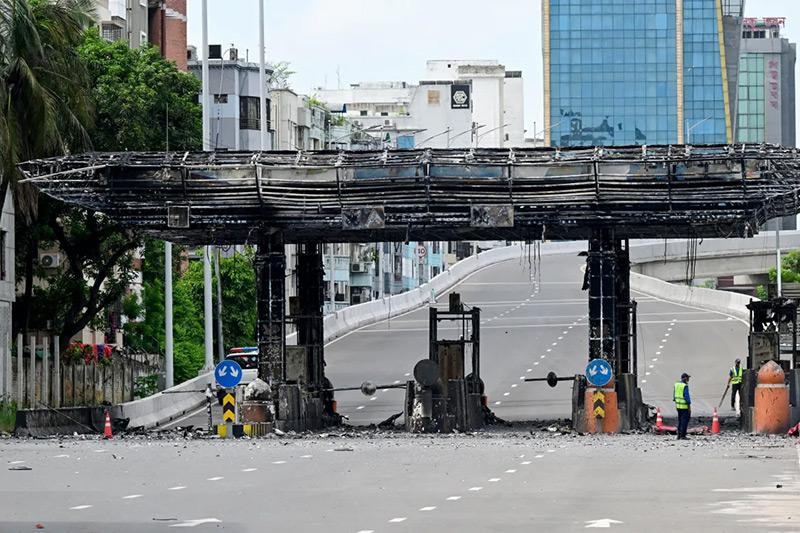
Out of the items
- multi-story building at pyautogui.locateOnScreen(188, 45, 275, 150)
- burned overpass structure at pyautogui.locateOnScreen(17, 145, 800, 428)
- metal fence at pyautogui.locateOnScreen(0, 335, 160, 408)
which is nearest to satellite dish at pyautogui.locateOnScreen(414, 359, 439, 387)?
burned overpass structure at pyautogui.locateOnScreen(17, 145, 800, 428)

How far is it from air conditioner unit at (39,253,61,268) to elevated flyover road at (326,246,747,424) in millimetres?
10747

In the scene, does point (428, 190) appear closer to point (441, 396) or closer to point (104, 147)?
point (441, 396)

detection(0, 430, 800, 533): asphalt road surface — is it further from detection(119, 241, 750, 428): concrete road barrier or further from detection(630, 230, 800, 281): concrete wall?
detection(630, 230, 800, 281): concrete wall

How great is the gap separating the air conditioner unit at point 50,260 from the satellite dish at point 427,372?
27971 millimetres

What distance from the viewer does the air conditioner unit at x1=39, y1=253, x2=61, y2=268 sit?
224 feet

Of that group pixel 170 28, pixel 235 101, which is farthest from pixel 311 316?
pixel 235 101

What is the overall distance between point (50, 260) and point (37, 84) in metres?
20.6

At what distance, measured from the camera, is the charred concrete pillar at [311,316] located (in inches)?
1901

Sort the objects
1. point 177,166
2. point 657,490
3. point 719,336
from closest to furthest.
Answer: point 657,490 < point 177,166 < point 719,336

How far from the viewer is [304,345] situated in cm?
4812

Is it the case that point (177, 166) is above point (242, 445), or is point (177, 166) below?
above

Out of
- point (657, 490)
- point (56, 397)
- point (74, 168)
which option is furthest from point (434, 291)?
point (657, 490)

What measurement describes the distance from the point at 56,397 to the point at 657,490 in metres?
28.7

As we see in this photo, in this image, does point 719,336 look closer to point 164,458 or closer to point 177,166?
point 177,166
